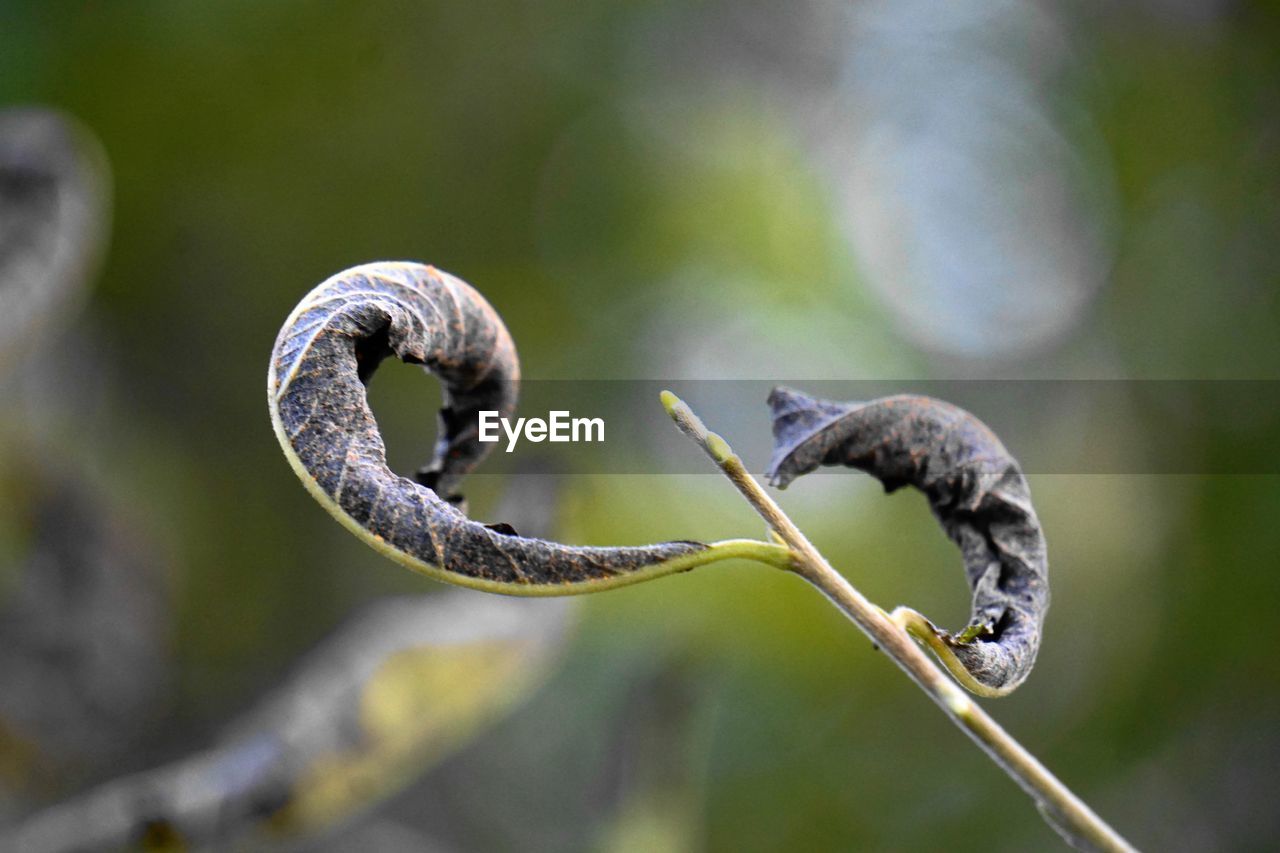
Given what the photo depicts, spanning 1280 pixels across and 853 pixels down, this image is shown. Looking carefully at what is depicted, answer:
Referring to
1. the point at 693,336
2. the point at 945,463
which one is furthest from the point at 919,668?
the point at 693,336

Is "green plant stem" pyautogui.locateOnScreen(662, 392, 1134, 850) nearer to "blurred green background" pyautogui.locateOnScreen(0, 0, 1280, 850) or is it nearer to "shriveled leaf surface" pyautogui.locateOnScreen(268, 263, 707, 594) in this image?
"shriveled leaf surface" pyautogui.locateOnScreen(268, 263, 707, 594)

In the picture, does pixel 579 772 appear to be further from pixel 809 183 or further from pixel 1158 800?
pixel 809 183

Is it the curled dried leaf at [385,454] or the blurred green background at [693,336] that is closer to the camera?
the curled dried leaf at [385,454]

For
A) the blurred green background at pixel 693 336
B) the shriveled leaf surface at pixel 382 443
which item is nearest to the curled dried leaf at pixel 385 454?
the shriveled leaf surface at pixel 382 443

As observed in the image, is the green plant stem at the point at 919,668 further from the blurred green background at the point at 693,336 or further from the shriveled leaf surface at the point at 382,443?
the blurred green background at the point at 693,336

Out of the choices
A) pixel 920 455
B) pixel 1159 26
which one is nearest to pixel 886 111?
pixel 1159 26

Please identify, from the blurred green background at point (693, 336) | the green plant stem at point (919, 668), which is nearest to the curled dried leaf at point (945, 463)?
the green plant stem at point (919, 668)

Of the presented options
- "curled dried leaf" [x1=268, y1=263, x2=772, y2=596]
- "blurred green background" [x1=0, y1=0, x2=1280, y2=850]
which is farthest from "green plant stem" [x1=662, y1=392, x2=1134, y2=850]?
"blurred green background" [x1=0, y1=0, x2=1280, y2=850]

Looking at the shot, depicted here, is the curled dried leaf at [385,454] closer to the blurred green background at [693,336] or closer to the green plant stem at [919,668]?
Answer: the green plant stem at [919,668]
